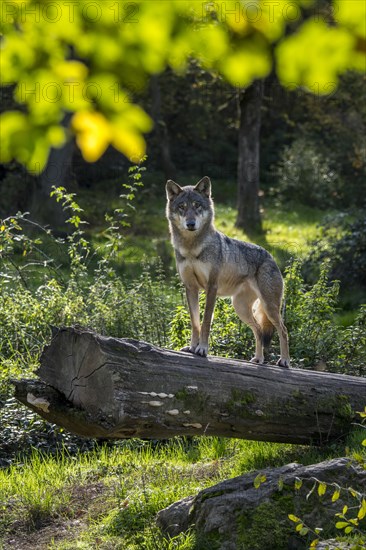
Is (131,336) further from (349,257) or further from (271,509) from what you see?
(349,257)

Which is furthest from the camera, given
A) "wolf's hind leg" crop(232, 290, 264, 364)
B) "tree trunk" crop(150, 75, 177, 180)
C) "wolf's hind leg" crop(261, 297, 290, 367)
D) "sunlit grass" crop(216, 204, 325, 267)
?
"tree trunk" crop(150, 75, 177, 180)

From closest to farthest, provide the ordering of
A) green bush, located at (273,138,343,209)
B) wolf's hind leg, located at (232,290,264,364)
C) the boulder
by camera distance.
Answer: the boulder < wolf's hind leg, located at (232,290,264,364) < green bush, located at (273,138,343,209)

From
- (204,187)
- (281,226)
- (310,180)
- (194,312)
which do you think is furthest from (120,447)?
(310,180)

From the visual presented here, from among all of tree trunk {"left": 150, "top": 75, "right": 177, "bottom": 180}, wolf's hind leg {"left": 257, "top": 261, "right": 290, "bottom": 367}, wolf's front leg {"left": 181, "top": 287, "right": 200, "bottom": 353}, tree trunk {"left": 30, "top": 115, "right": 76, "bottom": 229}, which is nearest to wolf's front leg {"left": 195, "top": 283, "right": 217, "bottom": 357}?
wolf's front leg {"left": 181, "top": 287, "right": 200, "bottom": 353}

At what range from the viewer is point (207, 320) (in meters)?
8.77

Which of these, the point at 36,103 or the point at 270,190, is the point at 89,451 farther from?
the point at 270,190

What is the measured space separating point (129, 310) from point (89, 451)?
8.10 feet

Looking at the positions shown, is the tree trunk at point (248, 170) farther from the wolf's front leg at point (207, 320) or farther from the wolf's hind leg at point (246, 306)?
the wolf's front leg at point (207, 320)

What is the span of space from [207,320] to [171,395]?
1561 millimetres

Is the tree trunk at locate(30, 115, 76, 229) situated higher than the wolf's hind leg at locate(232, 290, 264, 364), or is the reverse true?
the tree trunk at locate(30, 115, 76, 229)

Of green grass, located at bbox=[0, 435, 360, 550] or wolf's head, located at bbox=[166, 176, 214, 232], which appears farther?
wolf's head, located at bbox=[166, 176, 214, 232]

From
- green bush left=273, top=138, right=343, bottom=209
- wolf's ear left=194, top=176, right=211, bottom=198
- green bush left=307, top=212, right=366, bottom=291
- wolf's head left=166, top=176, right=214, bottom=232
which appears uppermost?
green bush left=273, top=138, right=343, bottom=209

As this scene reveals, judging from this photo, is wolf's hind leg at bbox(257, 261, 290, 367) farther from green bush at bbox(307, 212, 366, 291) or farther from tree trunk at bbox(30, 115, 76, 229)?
tree trunk at bbox(30, 115, 76, 229)

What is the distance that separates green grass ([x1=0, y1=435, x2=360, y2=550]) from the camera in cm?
728
